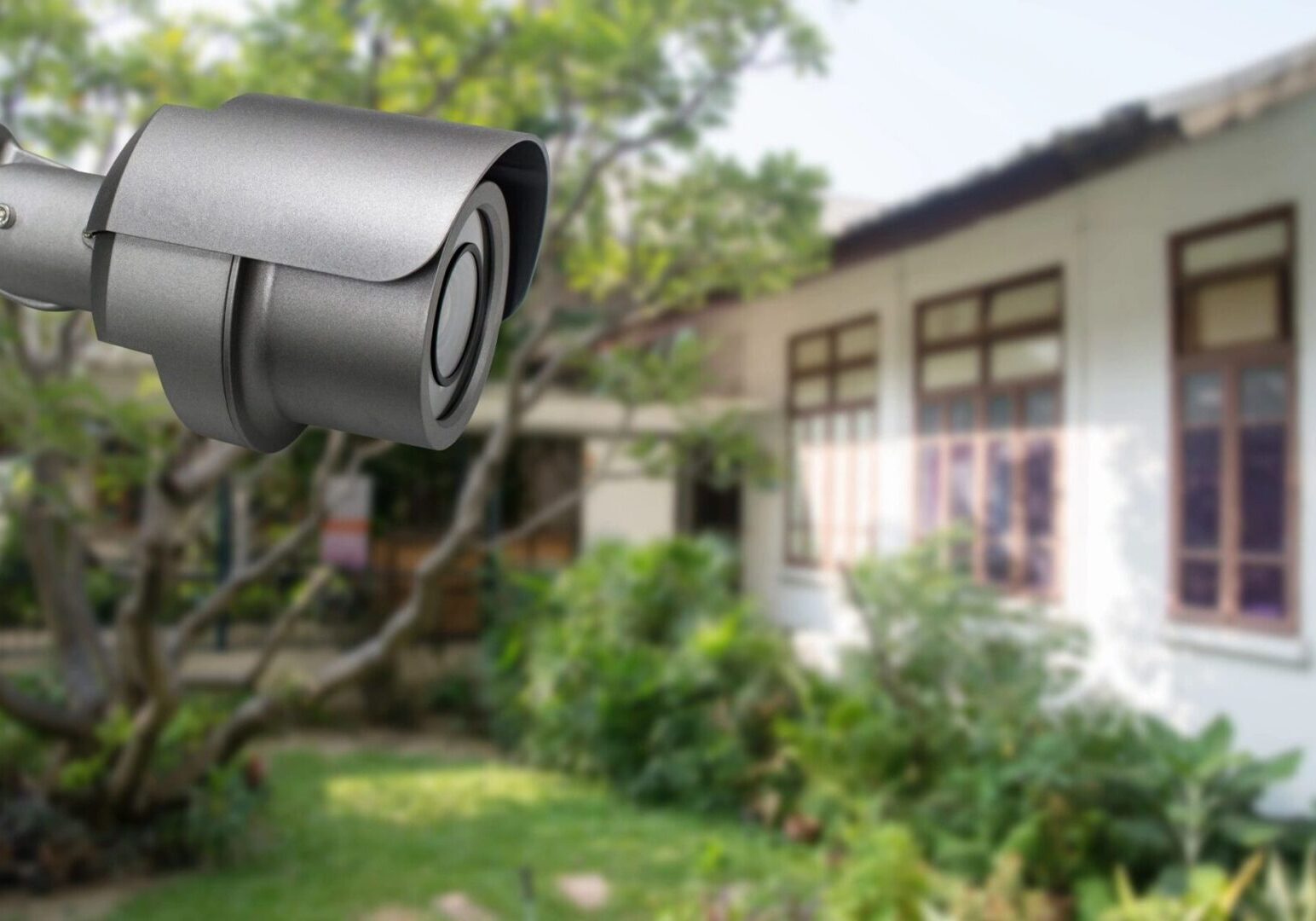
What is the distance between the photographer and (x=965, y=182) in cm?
663

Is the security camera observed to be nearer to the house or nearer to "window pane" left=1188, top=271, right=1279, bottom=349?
the house

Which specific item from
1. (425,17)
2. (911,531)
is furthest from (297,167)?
(911,531)

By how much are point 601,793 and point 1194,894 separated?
413cm

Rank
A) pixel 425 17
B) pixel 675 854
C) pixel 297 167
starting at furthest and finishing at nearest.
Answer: pixel 675 854, pixel 425 17, pixel 297 167

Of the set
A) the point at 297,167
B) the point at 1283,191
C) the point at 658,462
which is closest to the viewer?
the point at 297,167

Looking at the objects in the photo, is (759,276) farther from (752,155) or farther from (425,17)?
(425,17)

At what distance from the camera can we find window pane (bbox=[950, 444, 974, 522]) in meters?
7.79

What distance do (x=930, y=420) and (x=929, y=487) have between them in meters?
0.49

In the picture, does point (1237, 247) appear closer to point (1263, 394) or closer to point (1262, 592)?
point (1263, 394)

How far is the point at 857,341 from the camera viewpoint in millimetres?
9398

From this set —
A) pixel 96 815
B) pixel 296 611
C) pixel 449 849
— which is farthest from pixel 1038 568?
pixel 96 815

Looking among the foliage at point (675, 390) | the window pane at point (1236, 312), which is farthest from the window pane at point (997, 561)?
the window pane at point (1236, 312)

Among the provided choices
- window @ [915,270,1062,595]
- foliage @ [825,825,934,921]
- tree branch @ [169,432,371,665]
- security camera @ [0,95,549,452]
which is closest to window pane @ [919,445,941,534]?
window @ [915,270,1062,595]

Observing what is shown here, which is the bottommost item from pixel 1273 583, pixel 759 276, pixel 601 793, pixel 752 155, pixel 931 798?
pixel 601 793
